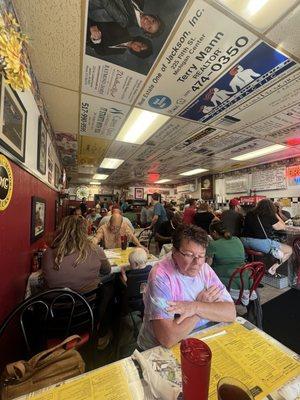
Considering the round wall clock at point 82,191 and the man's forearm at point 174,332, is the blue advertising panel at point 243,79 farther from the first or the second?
the round wall clock at point 82,191

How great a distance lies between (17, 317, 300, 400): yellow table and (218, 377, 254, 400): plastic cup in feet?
0.44

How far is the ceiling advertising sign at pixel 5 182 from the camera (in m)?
1.36

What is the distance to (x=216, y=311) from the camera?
1.23 m

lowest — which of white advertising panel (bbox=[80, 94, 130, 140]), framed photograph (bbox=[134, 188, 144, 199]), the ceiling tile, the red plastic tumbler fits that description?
the red plastic tumbler

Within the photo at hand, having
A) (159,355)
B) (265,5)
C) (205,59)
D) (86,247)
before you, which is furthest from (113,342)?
(265,5)

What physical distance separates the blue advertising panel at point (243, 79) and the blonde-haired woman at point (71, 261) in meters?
2.24


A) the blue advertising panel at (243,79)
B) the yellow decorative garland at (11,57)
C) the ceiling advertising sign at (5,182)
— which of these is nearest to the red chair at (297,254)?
the blue advertising panel at (243,79)

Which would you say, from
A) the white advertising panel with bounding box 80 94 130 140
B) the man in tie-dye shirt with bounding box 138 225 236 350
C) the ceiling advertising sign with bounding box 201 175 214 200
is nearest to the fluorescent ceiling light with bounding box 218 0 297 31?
the man in tie-dye shirt with bounding box 138 225 236 350

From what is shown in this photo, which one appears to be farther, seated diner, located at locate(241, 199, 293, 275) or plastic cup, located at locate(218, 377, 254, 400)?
seated diner, located at locate(241, 199, 293, 275)

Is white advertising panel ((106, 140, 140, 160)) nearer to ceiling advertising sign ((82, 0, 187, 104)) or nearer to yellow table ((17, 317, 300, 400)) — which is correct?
ceiling advertising sign ((82, 0, 187, 104))

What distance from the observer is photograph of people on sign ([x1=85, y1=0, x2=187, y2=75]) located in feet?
4.83

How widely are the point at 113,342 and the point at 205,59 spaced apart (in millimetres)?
3083

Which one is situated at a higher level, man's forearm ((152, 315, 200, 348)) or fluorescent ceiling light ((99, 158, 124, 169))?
fluorescent ceiling light ((99, 158, 124, 169))

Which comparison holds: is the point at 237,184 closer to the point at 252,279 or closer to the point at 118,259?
the point at 252,279
